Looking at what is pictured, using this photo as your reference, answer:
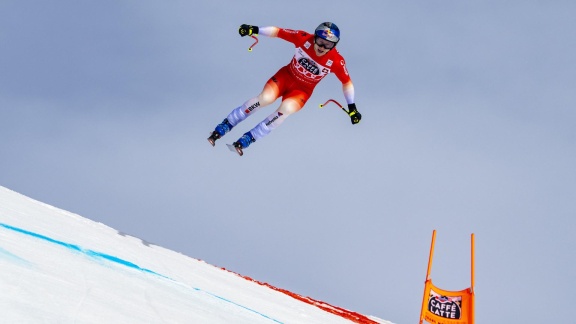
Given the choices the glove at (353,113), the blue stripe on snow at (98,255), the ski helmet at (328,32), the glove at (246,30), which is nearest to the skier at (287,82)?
the glove at (246,30)

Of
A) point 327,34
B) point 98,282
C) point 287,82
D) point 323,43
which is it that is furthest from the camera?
point 287,82

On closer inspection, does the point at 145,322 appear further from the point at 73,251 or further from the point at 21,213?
the point at 21,213

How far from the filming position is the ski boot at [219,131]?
9156 millimetres

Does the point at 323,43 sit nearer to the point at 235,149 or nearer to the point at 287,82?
the point at 287,82

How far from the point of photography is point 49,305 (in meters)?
3.11

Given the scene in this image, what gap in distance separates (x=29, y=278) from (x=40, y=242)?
3.94 ft

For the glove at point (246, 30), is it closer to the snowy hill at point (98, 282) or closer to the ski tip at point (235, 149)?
the ski tip at point (235, 149)

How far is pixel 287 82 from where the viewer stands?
30.9ft

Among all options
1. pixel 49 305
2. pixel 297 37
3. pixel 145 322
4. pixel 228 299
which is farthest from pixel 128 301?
pixel 297 37

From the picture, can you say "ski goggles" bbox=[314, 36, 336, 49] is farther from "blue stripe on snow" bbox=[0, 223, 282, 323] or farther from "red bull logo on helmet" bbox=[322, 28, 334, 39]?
"blue stripe on snow" bbox=[0, 223, 282, 323]

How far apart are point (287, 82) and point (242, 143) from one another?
1079mm

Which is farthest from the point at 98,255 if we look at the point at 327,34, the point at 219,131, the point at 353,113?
the point at 353,113

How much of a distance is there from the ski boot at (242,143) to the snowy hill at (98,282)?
82.4 inches

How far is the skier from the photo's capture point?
A: 9219 mm
